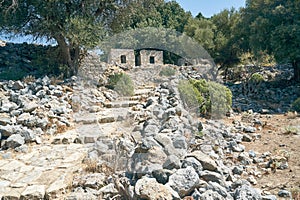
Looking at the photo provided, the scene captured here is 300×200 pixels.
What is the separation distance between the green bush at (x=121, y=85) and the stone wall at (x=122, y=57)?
270 cm

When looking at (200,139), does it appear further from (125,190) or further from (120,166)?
(125,190)

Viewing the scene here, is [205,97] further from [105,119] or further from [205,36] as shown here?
[205,36]

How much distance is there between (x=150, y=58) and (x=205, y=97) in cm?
603

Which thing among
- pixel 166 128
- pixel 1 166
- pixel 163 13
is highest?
pixel 163 13

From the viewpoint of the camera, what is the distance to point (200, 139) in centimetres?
468

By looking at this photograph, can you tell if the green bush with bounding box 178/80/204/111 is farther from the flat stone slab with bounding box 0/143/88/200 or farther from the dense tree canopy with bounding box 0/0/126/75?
A: the flat stone slab with bounding box 0/143/88/200

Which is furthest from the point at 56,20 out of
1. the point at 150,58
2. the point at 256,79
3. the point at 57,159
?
the point at 256,79

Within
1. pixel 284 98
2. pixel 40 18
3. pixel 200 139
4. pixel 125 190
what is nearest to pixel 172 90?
pixel 200 139

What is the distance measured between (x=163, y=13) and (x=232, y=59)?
7.19 metres

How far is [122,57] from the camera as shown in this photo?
1201 cm

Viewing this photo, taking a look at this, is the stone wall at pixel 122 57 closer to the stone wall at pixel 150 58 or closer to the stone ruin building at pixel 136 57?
the stone ruin building at pixel 136 57

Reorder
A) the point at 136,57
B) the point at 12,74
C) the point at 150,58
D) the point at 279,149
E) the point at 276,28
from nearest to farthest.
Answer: the point at 279,149, the point at 12,74, the point at 276,28, the point at 150,58, the point at 136,57

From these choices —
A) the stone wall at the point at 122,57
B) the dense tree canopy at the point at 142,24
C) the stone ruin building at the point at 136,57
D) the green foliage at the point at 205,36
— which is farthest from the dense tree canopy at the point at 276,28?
the stone wall at the point at 122,57

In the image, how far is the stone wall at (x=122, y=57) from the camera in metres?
11.2
